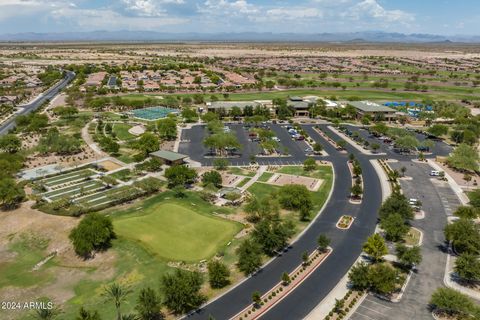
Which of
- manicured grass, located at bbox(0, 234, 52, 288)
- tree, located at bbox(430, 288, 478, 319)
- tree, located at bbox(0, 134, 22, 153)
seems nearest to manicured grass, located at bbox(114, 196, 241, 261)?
manicured grass, located at bbox(0, 234, 52, 288)

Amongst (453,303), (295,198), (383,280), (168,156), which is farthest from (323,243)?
(168,156)

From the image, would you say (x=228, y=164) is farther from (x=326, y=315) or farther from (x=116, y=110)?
(x=116, y=110)

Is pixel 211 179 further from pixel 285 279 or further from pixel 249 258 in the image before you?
pixel 285 279

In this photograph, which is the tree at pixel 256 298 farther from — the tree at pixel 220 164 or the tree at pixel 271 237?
the tree at pixel 220 164

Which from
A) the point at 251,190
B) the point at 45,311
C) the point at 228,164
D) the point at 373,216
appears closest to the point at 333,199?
the point at 373,216

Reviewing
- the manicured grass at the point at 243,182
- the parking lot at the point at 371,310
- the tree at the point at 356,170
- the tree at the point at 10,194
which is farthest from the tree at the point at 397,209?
the tree at the point at 10,194

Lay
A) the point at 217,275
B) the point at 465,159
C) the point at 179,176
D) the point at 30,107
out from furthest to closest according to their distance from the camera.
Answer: the point at 30,107 < the point at 465,159 < the point at 179,176 < the point at 217,275

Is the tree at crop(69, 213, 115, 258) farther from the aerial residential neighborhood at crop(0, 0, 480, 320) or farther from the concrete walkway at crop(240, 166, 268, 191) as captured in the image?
the concrete walkway at crop(240, 166, 268, 191)
